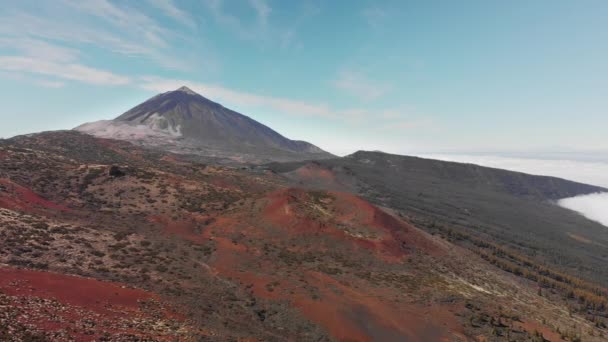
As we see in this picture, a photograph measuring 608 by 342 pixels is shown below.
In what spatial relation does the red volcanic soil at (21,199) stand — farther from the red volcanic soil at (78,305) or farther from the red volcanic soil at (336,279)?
the red volcanic soil at (336,279)

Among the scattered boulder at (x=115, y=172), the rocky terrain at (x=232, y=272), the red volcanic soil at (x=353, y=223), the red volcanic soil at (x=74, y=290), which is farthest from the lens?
the scattered boulder at (x=115, y=172)

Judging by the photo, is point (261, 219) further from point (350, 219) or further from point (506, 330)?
point (506, 330)

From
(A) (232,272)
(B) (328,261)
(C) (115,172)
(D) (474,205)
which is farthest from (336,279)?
(D) (474,205)

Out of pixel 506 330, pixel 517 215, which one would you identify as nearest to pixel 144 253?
pixel 506 330

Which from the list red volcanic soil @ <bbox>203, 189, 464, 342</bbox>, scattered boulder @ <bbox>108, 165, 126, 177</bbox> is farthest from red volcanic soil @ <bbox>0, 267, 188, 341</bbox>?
scattered boulder @ <bbox>108, 165, 126, 177</bbox>

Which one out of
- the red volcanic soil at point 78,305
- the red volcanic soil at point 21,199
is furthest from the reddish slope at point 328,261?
the red volcanic soil at point 21,199
